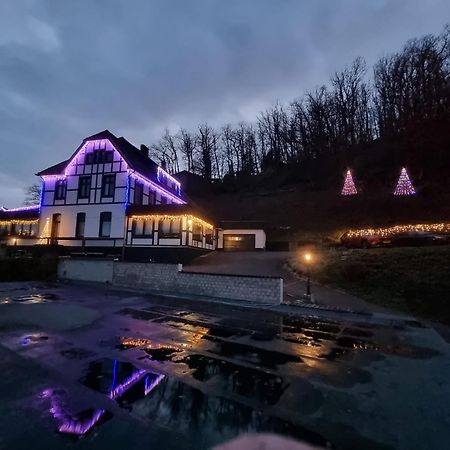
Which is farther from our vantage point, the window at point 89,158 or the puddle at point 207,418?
the window at point 89,158

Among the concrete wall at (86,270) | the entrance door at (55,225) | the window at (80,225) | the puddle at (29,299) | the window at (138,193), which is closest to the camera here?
the puddle at (29,299)

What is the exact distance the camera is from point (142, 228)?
27.5 metres

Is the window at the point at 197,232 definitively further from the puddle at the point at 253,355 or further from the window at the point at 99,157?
the puddle at the point at 253,355

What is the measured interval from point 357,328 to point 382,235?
15693mm

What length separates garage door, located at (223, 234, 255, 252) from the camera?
120ft

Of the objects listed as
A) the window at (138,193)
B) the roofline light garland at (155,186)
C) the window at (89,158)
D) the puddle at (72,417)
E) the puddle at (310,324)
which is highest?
the window at (89,158)

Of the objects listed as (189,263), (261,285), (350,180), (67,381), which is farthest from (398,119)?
(67,381)

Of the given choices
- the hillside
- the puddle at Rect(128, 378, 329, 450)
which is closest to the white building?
the hillside

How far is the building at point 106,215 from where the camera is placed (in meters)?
26.9

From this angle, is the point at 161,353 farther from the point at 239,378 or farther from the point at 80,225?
the point at 80,225

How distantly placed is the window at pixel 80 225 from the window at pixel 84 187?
1.83 m

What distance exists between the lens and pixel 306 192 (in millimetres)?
48094

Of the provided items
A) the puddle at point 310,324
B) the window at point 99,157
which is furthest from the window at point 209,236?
the puddle at point 310,324

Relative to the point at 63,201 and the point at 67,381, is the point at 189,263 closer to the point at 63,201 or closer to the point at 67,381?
the point at 63,201
